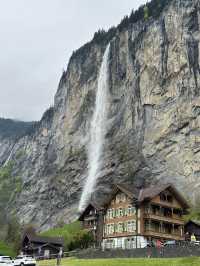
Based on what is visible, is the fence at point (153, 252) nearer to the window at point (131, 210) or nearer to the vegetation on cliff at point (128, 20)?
the window at point (131, 210)

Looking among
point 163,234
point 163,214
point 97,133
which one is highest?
point 97,133

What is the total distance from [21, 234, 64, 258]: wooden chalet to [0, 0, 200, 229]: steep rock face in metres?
29.6

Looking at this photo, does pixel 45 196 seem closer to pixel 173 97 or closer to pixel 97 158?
pixel 97 158

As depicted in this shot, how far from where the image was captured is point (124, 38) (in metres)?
140

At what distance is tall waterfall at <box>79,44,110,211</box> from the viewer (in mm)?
123188

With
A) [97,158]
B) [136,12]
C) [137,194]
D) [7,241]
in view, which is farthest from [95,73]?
[137,194]

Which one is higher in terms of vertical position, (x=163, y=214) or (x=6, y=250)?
(x=163, y=214)

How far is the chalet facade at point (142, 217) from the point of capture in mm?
75938

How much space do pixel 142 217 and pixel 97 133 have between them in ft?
201

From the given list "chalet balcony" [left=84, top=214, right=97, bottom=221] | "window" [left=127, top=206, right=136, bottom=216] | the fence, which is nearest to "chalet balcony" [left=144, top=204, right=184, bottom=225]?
"window" [left=127, top=206, right=136, bottom=216]

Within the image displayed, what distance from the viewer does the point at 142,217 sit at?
75.6 m

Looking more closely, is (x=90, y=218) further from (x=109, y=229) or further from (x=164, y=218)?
(x=164, y=218)

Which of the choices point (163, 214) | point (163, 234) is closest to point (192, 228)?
point (163, 234)

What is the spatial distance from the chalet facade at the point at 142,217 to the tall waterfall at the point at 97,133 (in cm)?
3689
